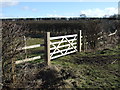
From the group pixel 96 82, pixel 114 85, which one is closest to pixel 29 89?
pixel 96 82

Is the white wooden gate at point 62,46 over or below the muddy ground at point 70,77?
over

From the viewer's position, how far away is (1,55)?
4266mm

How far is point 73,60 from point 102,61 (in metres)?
1.45

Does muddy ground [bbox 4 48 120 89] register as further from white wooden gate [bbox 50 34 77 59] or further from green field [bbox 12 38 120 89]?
white wooden gate [bbox 50 34 77 59]

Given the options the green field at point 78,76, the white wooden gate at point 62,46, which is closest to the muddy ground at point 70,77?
the green field at point 78,76

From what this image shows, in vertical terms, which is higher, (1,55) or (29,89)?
(1,55)

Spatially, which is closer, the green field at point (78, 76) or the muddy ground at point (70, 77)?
the muddy ground at point (70, 77)

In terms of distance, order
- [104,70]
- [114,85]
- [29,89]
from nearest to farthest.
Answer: [29,89] → [114,85] → [104,70]

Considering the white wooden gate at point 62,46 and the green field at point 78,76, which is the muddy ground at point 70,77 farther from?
the white wooden gate at point 62,46

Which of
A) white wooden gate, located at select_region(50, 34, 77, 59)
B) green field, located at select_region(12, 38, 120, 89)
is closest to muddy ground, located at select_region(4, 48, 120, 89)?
green field, located at select_region(12, 38, 120, 89)

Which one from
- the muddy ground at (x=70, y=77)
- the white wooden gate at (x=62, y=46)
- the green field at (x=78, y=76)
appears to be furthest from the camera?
the white wooden gate at (x=62, y=46)

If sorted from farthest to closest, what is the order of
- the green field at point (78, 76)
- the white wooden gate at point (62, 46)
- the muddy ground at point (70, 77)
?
the white wooden gate at point (62, 46) < the green field at point (78, 76) < the muddy ground at point (70, 77)

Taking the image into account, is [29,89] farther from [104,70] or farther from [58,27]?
[58,27]

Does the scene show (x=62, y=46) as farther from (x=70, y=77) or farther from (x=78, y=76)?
(x=70, y=77)
